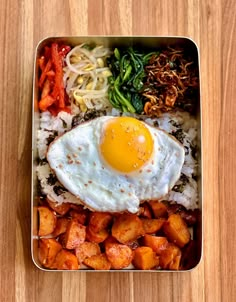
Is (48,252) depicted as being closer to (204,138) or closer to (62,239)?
(62,239)

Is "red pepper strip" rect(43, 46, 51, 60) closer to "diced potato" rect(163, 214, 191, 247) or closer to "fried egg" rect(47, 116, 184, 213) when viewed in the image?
"fried egg" rect(47, 116, 184, 213)

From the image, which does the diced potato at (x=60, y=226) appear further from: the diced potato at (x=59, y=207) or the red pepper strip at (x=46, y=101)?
the red pepper strip at (x=46, y=101)

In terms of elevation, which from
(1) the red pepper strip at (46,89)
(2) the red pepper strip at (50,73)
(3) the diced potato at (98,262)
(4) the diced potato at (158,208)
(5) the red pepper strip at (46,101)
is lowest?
(3) the diced potato at (98,262)

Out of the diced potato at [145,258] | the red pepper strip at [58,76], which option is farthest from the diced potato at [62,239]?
the red pepper strip at [58,76]

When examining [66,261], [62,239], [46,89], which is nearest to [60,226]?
[62,239]

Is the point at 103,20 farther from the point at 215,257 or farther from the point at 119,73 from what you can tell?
the point at 215,257
